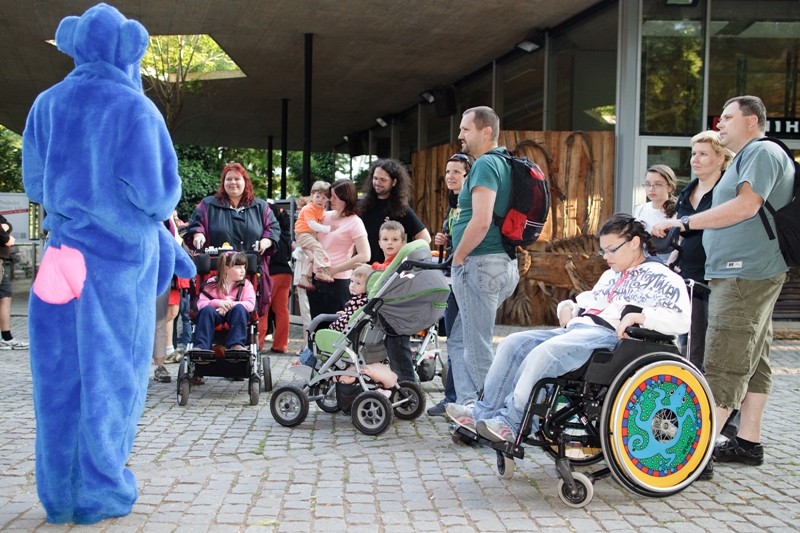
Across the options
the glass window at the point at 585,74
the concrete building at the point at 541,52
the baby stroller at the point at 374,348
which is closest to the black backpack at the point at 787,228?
the baby stroller at the point at 374,348

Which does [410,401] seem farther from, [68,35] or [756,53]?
[756,53]

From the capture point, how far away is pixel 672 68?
41.9ft

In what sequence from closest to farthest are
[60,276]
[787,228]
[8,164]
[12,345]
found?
[60,276], [787,228], [12,345], [8,164]

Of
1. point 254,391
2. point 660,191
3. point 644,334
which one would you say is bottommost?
point 254,391

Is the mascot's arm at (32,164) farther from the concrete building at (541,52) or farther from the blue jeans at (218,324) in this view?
the concrete building at (541,52)

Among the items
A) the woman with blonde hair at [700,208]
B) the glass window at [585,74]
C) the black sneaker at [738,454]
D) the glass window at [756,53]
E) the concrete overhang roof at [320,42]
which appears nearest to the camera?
the black sneaker at [738,454]

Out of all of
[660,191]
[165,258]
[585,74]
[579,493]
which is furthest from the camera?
[585,74]

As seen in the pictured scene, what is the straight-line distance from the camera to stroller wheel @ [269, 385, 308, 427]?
5.84 meters

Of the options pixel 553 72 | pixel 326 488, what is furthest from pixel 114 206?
A: pixel 553 72

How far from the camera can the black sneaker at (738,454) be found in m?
4.91

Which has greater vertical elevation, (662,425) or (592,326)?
(592,326)

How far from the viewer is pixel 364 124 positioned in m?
26.7

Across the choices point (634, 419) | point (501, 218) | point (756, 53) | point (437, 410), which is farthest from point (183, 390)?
point (756, 53)

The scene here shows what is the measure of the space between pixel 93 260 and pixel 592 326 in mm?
2421
